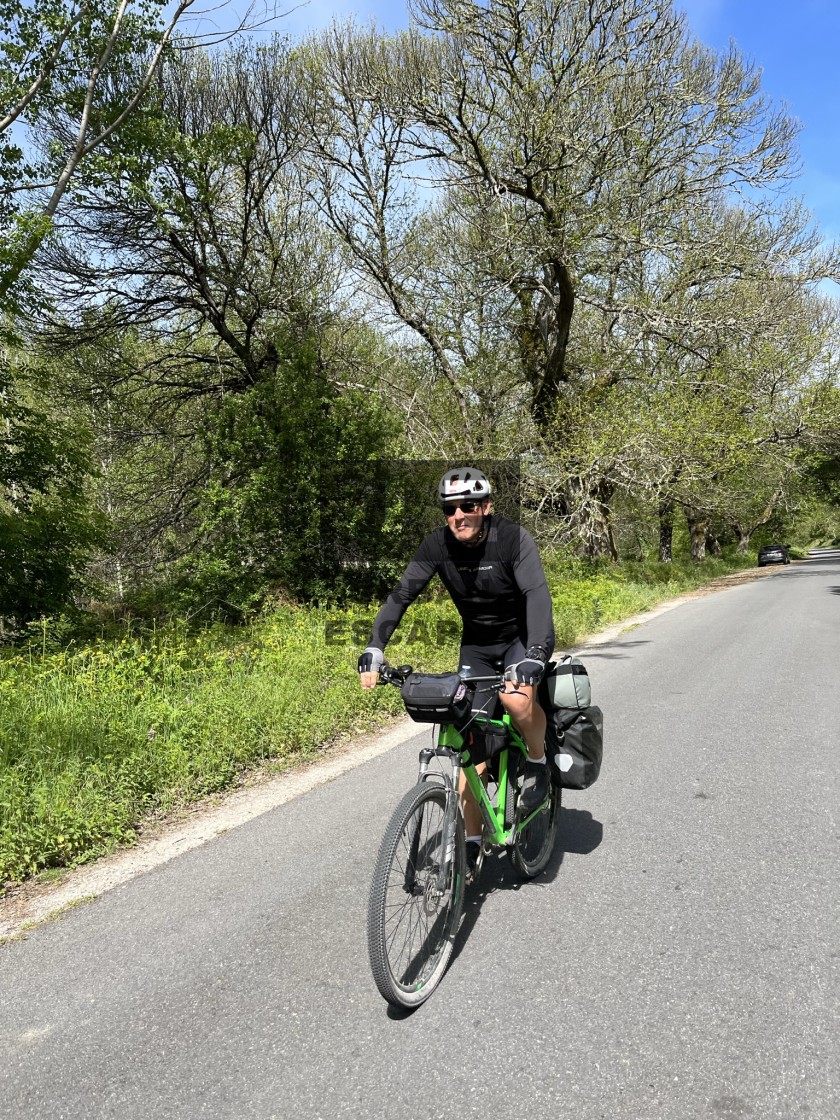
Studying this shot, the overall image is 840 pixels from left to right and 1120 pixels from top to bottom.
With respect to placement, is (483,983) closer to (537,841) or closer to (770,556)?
(537,841)

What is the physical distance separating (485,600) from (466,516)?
472 mm

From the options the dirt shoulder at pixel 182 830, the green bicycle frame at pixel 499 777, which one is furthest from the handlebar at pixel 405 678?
the dirt shoulder at pixel 182 830

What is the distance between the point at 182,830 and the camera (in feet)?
14.9

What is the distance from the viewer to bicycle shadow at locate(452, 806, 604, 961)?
338cm

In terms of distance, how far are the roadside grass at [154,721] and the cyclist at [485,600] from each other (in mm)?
2335

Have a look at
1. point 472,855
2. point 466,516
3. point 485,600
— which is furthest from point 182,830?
point 466,516

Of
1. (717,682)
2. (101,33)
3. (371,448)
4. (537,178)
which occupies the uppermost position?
(101,33)

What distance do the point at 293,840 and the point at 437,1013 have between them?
1.86m

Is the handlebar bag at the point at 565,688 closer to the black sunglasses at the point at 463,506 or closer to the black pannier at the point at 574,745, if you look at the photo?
the black pannier at the point at 574,745

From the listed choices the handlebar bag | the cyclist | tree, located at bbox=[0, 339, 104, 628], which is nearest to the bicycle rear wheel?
the cyclist

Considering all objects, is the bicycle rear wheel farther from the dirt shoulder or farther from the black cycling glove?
the dirt shoulder

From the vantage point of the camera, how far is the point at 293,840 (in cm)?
434

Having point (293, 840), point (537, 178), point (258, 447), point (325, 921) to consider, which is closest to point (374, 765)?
point (293, 840)

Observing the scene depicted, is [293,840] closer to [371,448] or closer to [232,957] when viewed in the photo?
[232,957]
